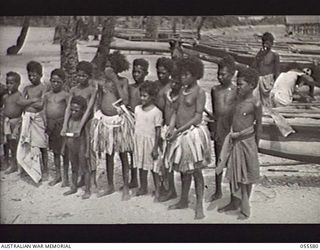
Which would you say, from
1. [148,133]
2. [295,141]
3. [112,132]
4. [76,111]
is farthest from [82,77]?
[295,141]

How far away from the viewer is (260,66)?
8.76 ft

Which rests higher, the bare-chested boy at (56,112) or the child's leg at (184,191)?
the bare-chested boy at (56,112)

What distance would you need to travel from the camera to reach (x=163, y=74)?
8.76 ft

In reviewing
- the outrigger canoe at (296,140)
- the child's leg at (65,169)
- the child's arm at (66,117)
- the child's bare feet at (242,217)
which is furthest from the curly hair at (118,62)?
the child's bare feet at (242,217)

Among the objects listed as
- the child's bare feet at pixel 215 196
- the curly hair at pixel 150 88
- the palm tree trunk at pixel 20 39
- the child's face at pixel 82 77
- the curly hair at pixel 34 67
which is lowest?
the child's bare feet at pixel 215 196

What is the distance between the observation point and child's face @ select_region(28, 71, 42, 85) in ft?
8.91

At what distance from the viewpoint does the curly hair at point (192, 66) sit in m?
2.66

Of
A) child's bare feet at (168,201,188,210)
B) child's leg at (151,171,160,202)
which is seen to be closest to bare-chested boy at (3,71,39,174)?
child's leg at (151,171,160,202)

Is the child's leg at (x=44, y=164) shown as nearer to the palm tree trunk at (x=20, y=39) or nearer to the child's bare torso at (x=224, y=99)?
the palm tree trunk at (x=20, y=39)

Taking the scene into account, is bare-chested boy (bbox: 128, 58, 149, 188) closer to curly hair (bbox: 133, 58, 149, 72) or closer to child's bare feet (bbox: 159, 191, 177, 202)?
curly hair (bbox: 133, 58, 149, 72)

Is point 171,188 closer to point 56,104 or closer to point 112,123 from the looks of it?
point 112,123

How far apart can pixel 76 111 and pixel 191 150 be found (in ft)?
1.68

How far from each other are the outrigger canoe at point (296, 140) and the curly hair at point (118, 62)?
625mm

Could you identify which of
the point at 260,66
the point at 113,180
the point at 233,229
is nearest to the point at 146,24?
the point at 260,66
